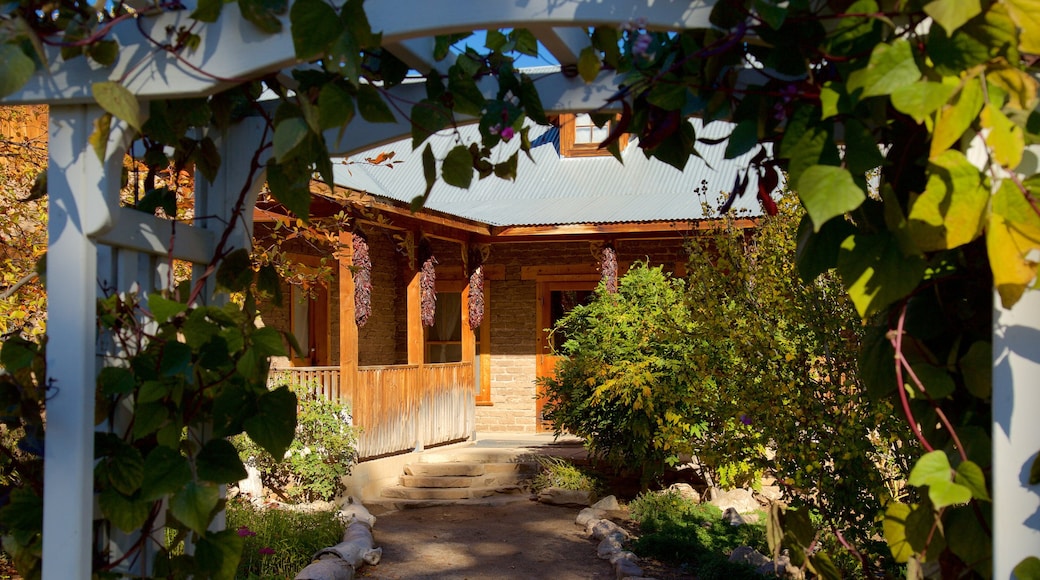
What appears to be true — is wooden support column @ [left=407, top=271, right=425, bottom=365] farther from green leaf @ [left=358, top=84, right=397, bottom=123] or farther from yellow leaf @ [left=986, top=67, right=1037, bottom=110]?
yellow leaf @ [left=986, top=67, right=1037, bottom=110]

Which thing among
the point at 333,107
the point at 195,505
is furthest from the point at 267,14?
the point at 195,505

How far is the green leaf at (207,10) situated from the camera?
1.90 m

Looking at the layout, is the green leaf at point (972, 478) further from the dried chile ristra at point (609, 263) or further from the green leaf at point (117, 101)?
the dried chile ristra at point (609, 263)

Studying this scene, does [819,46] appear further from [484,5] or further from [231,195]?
[231,195]

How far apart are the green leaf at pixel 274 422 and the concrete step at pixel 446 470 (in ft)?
30.9

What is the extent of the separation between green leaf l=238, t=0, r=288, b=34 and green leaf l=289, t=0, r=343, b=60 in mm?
93

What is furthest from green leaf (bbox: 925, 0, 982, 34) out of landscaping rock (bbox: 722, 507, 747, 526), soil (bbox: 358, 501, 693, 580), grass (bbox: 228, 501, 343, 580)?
landscaping rock (bbox: 722, 507, 747, 526)

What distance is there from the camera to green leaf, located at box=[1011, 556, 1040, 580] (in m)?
1.54

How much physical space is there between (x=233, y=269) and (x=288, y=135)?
2.50 feet

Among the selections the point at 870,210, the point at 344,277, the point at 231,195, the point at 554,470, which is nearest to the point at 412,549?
the point at 554,470

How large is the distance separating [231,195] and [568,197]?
12.2 m

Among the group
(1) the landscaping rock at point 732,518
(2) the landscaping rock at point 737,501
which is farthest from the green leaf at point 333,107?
(2) the landscaping rock at point 737,501

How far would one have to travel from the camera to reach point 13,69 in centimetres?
185

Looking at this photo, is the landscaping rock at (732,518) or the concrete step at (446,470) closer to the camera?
the landscaping rock at (732,518)
